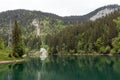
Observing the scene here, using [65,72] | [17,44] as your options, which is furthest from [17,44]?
[65,72]

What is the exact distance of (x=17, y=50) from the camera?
11912 centimetres

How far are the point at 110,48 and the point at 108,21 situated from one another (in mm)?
30744

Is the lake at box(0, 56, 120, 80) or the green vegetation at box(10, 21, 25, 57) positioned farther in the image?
the green vegetation at box(10, 21, 25, 57)

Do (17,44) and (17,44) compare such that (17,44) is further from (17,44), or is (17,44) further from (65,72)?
(65,72)

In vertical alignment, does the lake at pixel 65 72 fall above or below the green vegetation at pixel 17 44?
below

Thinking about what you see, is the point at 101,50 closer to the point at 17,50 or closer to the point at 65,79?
the point at 17,50

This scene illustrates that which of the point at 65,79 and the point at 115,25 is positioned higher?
the point at 115,25

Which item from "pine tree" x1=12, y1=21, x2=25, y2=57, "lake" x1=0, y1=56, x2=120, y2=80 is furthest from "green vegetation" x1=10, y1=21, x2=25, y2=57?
"lake" x1=0, y1=56, x2=120, y2=80

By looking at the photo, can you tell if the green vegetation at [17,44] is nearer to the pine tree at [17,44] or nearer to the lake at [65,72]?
the pine tree at [17,44]

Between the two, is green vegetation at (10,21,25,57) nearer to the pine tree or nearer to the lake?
the pine tree

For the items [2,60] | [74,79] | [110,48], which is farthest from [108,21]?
[74,79]

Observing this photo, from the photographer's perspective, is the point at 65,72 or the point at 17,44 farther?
the point at 17,44

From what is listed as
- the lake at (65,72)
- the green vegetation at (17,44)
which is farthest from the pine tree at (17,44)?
the lake at (65,72)

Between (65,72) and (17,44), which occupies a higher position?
(17,44)
